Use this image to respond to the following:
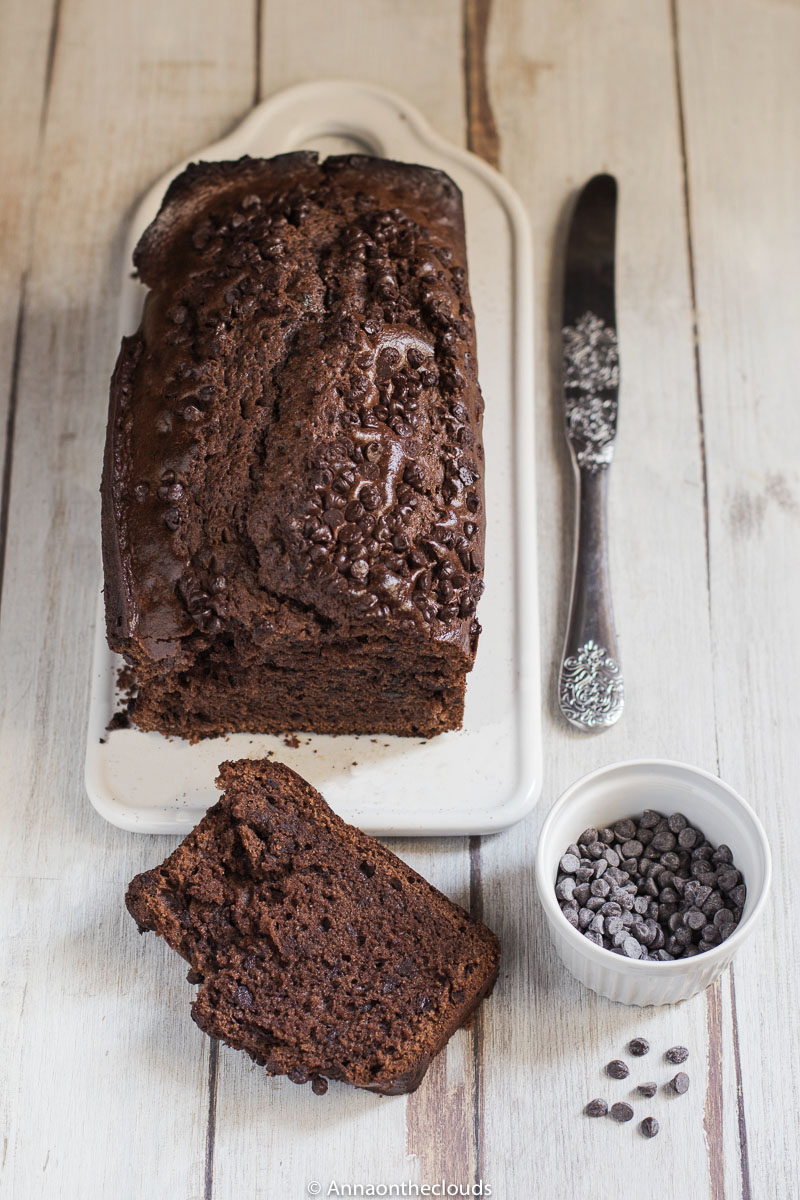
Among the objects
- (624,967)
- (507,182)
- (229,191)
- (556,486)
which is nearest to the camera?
(624,967)

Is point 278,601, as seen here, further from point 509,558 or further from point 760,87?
point 760,87

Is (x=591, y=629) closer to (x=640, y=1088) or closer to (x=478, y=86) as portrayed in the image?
(x=640, y=1088)

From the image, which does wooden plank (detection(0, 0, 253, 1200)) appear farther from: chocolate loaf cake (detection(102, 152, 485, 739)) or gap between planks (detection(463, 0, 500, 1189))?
gap between planks (detection(463, 0, 500, 1189))

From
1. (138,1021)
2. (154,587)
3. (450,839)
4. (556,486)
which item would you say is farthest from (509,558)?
(138,1021)

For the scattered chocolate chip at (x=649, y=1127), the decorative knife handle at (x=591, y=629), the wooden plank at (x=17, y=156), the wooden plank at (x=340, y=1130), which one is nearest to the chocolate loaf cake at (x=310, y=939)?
the wooden plank at (x=340, y=1130)

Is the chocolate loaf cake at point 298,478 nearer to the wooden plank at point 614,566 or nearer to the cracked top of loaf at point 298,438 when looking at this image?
the cracked top of loaf at point 298,438

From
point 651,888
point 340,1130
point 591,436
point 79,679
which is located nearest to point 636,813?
point 651,888
